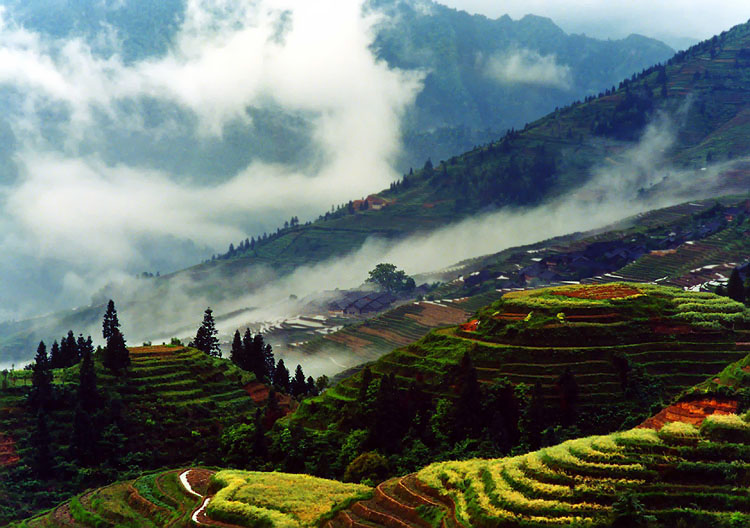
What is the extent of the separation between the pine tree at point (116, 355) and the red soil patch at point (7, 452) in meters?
12.9

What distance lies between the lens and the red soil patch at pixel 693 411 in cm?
5047

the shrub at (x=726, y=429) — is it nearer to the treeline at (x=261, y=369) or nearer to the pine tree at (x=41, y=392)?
the pine tree at (x=41, y=392)

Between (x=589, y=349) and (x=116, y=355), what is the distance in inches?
1700

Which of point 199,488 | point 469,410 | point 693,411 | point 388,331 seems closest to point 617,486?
point 693,411

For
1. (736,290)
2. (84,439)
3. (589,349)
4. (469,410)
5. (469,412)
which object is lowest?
(469,412)

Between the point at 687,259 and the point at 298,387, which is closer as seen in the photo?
the point at 298,387

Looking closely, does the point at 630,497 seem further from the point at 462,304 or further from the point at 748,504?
the point at 462,304

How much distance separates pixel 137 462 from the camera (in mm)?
80688

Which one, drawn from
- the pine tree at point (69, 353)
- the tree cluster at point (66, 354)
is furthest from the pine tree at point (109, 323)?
the pine tree at point (69, 353)

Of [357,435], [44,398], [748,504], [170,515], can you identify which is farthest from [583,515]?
[44,398]

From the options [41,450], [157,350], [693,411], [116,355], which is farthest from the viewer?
[157,350]

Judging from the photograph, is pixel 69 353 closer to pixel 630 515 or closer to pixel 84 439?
pixel 84 439

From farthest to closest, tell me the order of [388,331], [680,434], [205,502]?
[388,331] < [205,502] < [680,434]

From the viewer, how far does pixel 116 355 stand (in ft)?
294
